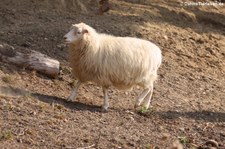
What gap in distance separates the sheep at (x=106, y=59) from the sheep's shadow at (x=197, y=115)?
421mm

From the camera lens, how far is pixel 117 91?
11516 millimetres

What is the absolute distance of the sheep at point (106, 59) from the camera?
32.8 feet

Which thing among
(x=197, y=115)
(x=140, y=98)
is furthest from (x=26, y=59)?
(x=197, y=115)

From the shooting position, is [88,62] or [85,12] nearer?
[88,62]

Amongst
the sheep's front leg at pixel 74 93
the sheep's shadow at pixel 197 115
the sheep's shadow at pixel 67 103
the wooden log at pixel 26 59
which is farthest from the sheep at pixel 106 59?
the wooden log at pixel 26 59

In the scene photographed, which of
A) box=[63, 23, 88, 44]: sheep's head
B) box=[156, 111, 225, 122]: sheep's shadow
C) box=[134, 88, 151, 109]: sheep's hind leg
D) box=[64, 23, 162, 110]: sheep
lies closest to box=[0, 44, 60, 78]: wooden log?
box=[64, 23, 162, 110]: sheep

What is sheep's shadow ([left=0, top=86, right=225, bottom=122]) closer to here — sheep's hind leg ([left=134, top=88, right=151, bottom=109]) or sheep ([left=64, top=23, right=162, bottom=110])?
sheep ([left=64, top=23, right=162, bottom=110])

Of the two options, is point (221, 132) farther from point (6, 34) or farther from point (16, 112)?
point (6, 34)

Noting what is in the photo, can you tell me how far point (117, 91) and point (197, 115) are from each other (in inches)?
64.2

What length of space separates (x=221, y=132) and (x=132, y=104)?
185cm

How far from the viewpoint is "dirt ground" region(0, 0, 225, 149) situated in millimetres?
8594

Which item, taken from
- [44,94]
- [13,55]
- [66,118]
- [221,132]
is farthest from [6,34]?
[221,132]

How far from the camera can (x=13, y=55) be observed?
10.9 m

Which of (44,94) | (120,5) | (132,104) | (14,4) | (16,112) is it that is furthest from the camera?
(120,5)
